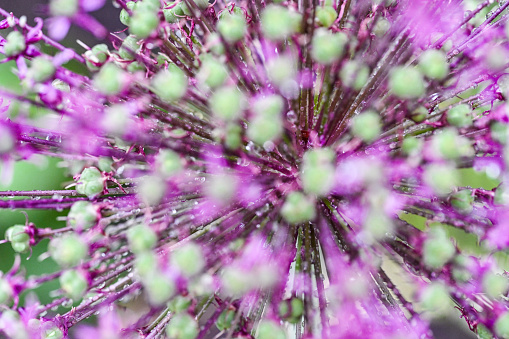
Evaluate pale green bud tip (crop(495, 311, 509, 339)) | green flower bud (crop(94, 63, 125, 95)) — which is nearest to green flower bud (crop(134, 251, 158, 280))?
green flower bud (crop(94, 63, 125, 95))

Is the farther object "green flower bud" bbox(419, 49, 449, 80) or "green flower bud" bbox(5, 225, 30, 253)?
"green flower bud" bbox(5, 225, 30, 253)

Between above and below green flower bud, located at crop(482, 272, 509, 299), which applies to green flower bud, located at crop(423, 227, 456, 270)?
above

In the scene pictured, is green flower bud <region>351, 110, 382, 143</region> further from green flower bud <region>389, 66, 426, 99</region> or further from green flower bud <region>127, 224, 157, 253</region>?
green flower bud <region>127, 224, 157, 253</region>

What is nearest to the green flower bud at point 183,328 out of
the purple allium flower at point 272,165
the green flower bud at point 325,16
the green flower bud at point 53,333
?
the purple allium flower at point 272,165

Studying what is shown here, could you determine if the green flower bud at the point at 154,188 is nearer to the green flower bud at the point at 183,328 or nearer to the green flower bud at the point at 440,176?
the green flower bud at the point at 183,328

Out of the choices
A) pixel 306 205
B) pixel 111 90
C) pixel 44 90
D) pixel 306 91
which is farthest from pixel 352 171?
pixel 44 90

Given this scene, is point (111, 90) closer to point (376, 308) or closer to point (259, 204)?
point (259, 204)

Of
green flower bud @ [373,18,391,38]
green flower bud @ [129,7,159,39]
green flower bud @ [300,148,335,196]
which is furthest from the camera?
green flower bud @ [373,18,391,38]
